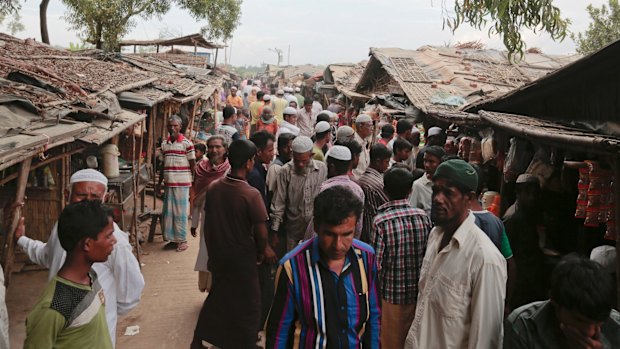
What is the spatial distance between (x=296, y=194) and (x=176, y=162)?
10.2 feet

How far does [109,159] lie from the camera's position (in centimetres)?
676

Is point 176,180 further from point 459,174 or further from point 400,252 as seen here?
point 459,174

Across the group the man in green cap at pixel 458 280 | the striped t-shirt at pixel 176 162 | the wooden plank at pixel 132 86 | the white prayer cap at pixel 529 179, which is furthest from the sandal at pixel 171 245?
the man in green cap at pixel 458 280

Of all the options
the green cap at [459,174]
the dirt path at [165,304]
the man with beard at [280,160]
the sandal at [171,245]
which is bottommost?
the dirt path at [165,304]

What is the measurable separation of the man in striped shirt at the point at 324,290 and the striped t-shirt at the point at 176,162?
18.7 ft

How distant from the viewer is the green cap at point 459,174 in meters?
2.98

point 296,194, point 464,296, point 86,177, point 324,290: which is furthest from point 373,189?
point 324,290

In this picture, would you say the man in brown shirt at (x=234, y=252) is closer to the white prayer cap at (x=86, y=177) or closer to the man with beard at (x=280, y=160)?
the white prayer cap at (x=86, y=177)

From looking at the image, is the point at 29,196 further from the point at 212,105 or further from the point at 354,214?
the point at 212,105

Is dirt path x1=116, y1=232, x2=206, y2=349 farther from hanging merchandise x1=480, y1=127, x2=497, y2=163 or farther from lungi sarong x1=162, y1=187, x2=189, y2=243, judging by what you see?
hanging merchandise x1=480, y1=127, x2=497, y2=163

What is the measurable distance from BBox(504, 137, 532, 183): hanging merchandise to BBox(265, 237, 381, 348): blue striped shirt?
12.8 ft

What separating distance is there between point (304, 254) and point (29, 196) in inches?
183

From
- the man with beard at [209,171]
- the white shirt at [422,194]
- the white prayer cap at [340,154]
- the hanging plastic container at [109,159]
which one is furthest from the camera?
the hanging plastic container at [109,159]

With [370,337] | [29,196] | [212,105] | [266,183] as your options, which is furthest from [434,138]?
[212,105]
